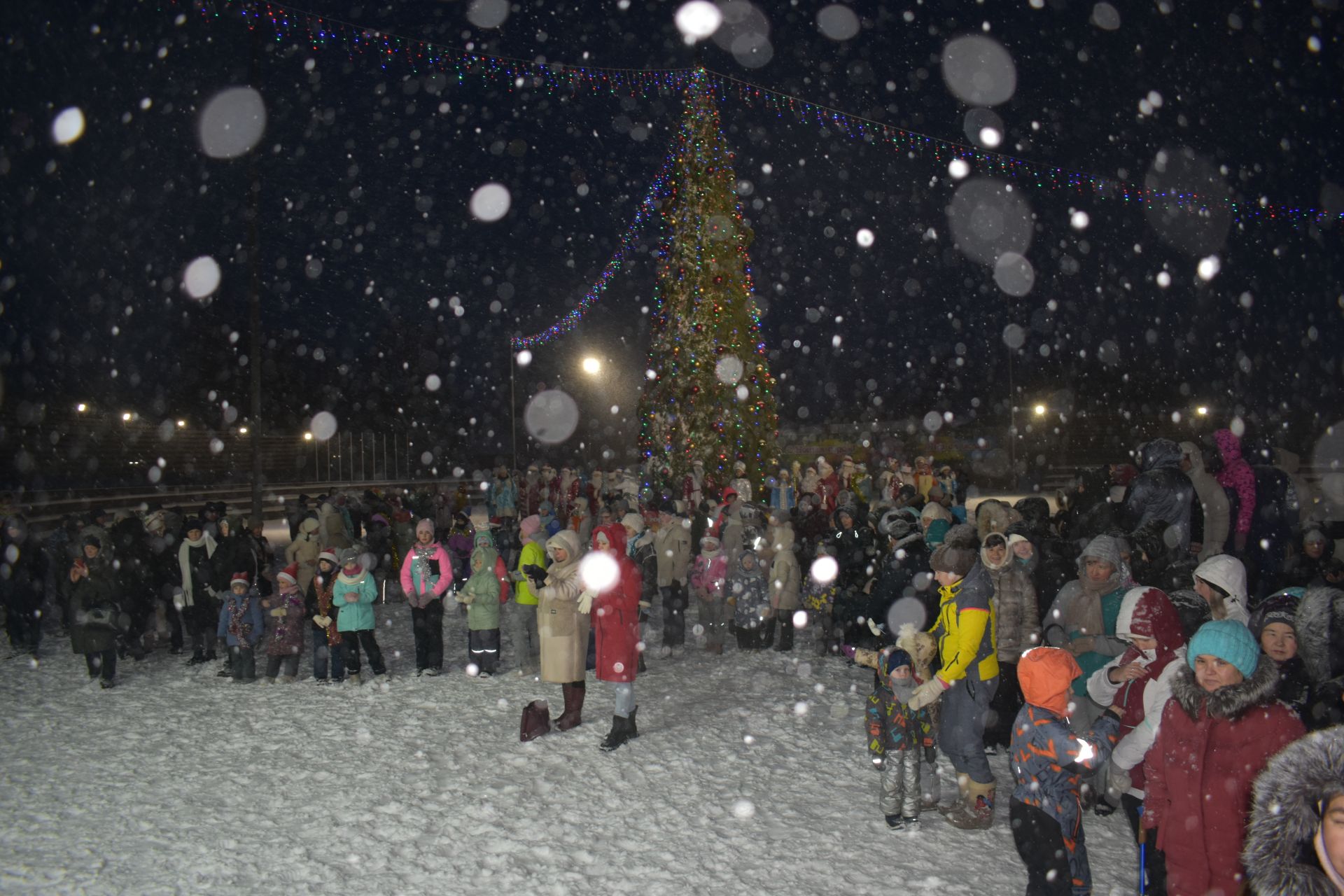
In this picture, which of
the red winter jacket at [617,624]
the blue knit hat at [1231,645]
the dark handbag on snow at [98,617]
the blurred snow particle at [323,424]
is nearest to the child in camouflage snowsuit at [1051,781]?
the blue knit hat at [1231,645]

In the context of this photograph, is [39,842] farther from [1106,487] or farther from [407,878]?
[1106,487]

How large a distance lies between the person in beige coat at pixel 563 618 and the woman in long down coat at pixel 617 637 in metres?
0.15

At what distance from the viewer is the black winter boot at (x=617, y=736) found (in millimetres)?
6680

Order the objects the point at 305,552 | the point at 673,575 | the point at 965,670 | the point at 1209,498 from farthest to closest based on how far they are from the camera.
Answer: the point at 305,552 → the point at 673,575 → the point at 1209,498 → the point at 965,670

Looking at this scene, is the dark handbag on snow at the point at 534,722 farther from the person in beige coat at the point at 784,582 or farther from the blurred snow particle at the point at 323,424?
the blurred snow particle at the point at 323,424

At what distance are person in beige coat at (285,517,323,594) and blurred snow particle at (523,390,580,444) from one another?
1973 inches

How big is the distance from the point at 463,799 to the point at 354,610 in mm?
3618

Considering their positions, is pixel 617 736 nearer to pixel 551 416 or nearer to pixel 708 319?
pixel 708 319

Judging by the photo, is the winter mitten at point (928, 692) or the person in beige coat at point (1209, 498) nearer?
the winter mitten at point (928, 692)

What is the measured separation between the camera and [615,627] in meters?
6.82

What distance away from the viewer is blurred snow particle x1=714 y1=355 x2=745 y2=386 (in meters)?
20.8

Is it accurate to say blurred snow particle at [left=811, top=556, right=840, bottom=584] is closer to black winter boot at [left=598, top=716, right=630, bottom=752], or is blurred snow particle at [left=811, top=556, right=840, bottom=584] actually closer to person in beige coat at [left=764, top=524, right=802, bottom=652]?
person in beige coat at [left=764, top=524, right=802, bottom=652]

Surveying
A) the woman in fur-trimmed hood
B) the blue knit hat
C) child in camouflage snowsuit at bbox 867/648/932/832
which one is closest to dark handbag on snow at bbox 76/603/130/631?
child in camouflage snowsuit at bbox 867/648/932/832

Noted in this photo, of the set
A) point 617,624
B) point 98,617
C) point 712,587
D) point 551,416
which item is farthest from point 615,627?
point 551,416
